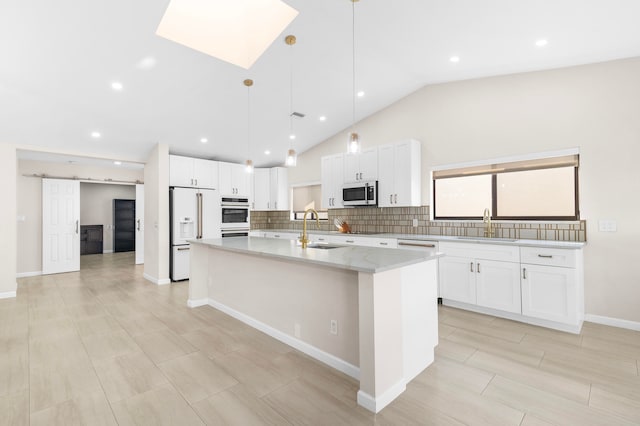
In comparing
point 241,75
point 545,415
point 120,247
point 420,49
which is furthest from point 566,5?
point 120,247

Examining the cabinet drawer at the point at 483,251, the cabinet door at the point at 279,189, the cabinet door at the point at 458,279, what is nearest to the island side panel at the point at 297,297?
the cabinet drawer at the point at 483,251

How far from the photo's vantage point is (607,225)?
3.21m

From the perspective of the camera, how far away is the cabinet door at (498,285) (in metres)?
3.31

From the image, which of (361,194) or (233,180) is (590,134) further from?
(233,180)

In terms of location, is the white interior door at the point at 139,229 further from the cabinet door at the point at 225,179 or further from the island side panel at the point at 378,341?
the island side panel at the point at 378,341

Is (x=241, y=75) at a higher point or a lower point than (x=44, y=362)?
higher

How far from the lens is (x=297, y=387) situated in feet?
6.95

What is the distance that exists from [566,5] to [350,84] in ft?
7.96

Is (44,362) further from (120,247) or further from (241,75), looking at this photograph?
(120,247)

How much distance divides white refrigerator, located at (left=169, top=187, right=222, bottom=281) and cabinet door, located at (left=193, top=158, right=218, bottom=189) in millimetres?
187

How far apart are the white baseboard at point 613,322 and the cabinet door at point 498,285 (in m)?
0.80

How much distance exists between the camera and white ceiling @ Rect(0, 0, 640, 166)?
2582 millimetres

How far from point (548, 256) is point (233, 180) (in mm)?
5532

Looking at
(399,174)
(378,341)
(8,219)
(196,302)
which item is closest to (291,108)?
(399,174)
